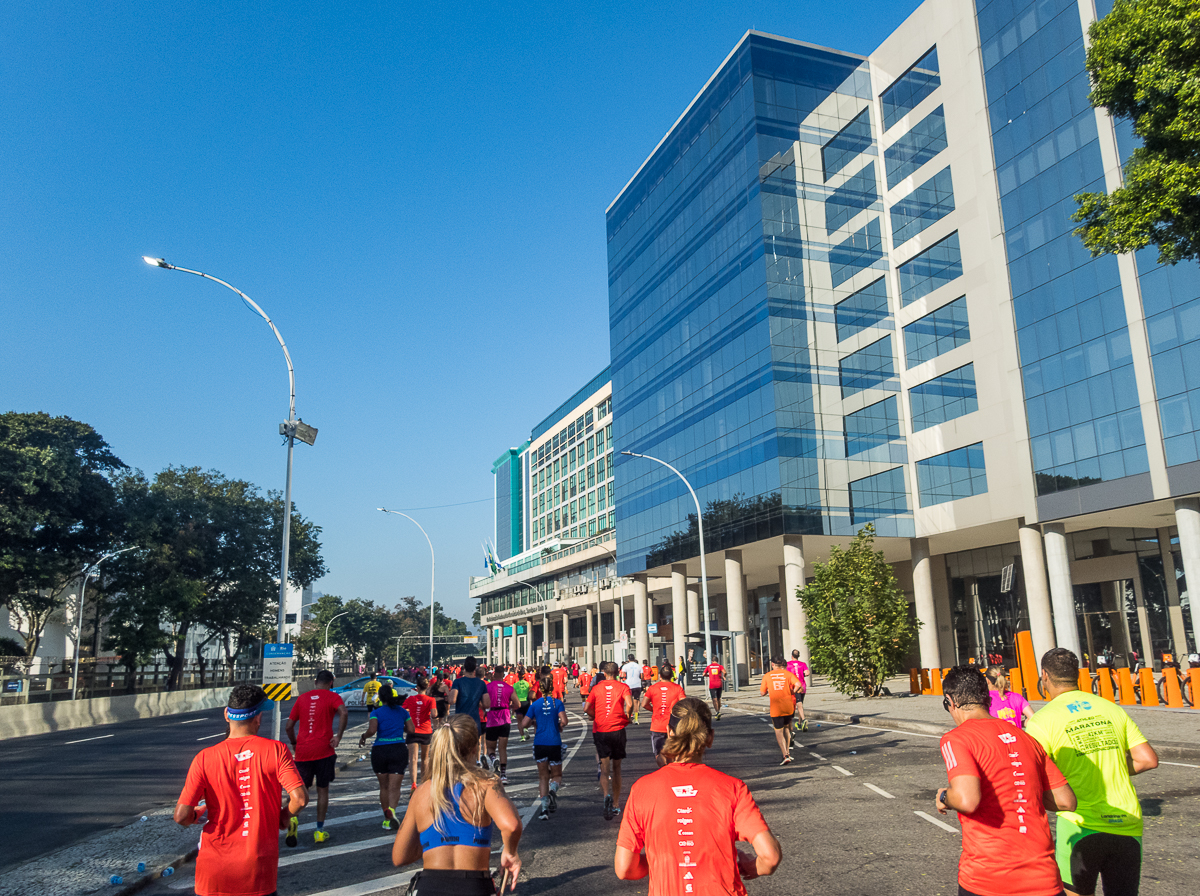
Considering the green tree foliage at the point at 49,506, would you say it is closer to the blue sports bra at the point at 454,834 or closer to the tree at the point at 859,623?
the tree at the point at 859,623

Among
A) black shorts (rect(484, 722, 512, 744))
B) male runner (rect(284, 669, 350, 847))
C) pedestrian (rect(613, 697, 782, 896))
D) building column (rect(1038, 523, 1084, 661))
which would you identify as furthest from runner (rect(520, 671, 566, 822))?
building column (rect(1038, 523, 1084, 661))

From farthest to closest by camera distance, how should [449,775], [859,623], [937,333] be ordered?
[937,333] → [859,623] → [449,775]

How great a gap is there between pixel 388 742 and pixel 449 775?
6.81 m

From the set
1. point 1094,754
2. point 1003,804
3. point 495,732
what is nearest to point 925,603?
point 495,732

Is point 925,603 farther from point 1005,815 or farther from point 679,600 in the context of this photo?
point 1005,815

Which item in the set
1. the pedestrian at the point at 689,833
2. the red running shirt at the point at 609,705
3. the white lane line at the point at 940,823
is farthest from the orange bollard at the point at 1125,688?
the pedestrian at the point at 689,833

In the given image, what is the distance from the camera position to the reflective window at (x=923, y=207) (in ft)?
123

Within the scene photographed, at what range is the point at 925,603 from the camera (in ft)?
126

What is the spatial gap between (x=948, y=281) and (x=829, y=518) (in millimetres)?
11533

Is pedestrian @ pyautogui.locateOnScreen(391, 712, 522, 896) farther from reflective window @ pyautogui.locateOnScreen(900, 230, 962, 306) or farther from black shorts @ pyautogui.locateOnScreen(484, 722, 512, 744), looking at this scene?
reflective window @ pyautogui.locateOnScreen(900, 230, 962, 306)

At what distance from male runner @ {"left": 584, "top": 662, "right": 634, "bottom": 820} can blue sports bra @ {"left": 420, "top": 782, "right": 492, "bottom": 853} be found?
681cm

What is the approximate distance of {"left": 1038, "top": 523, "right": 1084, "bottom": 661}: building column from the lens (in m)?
30.6

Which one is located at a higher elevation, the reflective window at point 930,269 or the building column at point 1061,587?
the reflective window at point 930,269

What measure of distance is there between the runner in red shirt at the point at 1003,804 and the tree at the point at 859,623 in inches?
1020
